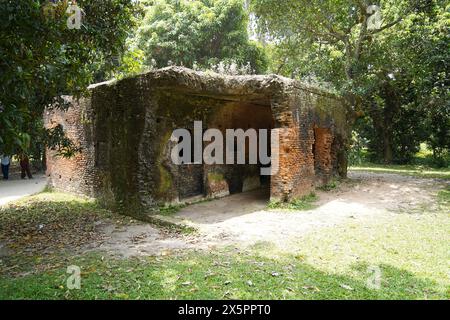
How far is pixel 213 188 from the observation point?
1146cm

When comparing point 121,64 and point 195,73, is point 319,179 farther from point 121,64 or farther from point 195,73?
point 121,64

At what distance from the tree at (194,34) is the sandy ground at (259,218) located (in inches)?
401

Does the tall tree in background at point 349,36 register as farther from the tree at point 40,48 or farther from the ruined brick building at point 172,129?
the tree at point 40,48

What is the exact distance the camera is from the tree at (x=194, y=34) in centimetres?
1941

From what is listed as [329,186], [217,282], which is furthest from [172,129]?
[329,186]

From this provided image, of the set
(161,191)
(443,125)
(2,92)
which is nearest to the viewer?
(2,92)

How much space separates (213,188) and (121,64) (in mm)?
4551

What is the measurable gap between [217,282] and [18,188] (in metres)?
12.7

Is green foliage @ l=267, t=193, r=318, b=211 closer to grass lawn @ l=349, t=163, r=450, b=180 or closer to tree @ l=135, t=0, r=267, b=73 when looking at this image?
grass lawn @ l=349, t=163, r=450, b=180

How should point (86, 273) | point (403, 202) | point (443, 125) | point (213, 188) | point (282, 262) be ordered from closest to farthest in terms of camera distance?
point (86, 273) < point (282, 262) < point (403, 202) < point (213, 188) < point (443, 125)

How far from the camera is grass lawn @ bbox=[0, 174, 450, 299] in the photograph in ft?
15.1

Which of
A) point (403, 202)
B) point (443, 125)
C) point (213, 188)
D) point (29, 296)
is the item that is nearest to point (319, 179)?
point (403, 202)

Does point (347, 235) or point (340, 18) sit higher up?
point (340, 18)

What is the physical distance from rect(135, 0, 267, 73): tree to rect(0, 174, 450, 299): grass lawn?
14529mm
